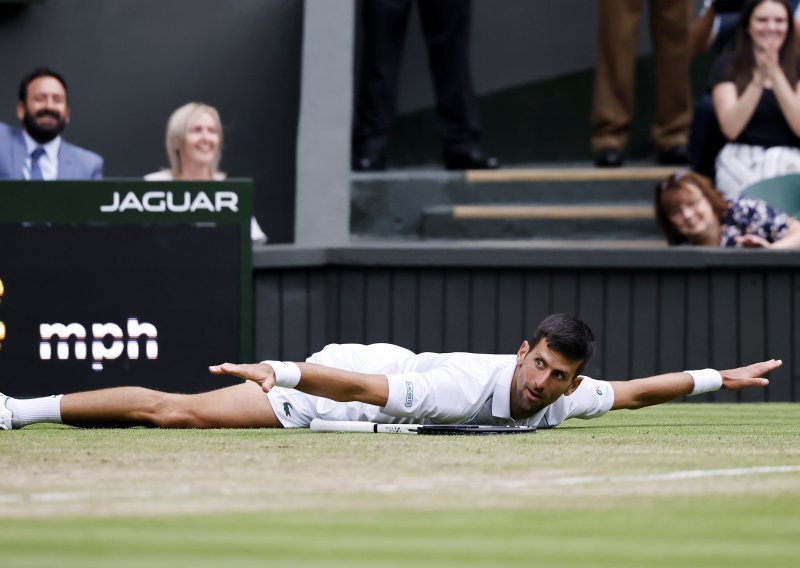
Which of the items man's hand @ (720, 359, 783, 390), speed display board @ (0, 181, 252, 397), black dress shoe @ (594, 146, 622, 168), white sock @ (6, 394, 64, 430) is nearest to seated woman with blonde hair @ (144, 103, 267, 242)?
speed display board @ (0, 181, 252, 397)

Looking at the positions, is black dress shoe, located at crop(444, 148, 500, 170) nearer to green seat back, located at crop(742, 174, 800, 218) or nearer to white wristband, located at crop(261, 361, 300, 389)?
green seat back, located at crop(742, 174, 800, 218)

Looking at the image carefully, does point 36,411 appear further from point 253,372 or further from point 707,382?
point 707,382

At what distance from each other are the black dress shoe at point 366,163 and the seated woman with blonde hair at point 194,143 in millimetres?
2847

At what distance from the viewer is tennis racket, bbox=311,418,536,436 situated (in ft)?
25.9

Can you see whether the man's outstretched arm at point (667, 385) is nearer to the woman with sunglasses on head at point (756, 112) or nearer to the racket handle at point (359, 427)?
the racket handle at point (359, 427)

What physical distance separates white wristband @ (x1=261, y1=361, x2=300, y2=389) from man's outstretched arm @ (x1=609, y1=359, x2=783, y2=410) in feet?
5.97

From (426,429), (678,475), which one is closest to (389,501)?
(678,475)

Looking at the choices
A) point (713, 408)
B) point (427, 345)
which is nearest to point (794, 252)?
point (713, 408)

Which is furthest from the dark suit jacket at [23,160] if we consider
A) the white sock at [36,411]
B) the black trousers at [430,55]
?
the white sock at [36,411]

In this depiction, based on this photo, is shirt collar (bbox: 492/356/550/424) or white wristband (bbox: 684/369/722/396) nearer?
shirt collar (bbox: 492/356/550/424)

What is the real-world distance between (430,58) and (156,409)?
5484mm

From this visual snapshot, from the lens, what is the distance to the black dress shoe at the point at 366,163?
1345cm

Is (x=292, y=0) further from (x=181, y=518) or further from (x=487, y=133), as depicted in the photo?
(x=181, y=518)

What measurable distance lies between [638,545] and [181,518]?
1381 millimetres
